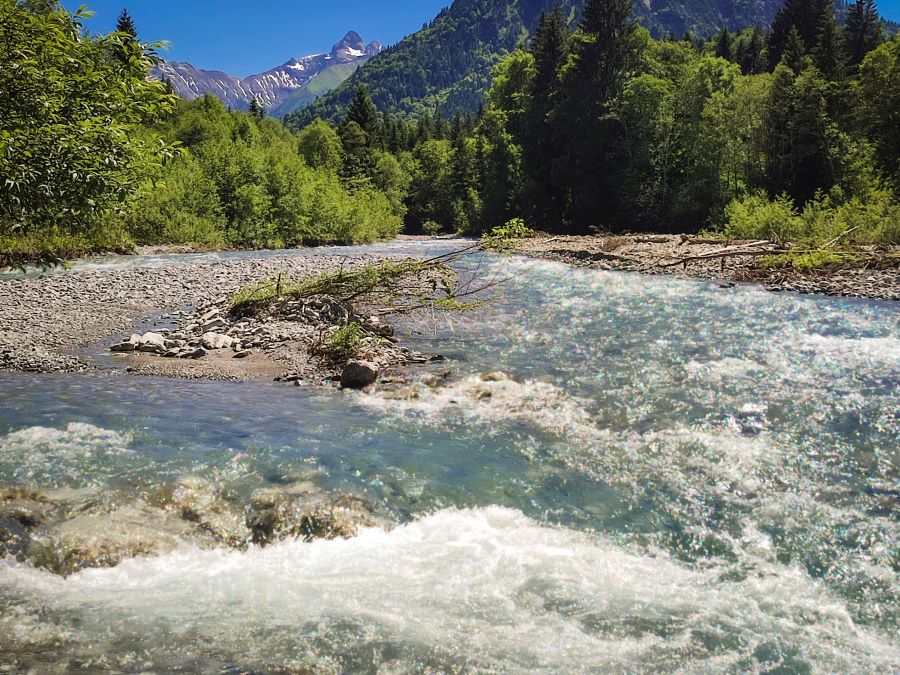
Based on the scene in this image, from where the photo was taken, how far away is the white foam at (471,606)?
3988 millimetres

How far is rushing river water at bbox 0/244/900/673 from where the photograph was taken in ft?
13.3

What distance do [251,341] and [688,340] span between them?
973cm

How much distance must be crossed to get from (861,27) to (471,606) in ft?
316

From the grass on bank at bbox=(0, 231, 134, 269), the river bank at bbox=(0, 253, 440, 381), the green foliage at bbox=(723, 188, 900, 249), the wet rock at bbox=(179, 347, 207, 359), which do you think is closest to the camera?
the river bank at bbox=(0, 253, 440, 381)

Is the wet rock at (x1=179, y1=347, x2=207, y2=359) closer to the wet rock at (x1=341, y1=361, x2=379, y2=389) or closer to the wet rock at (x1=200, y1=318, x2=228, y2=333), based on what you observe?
the wet rock at (x1=200, y1=318, x2=228, y2=333)

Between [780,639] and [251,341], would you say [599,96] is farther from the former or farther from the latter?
[780,639]

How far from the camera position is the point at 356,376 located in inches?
408

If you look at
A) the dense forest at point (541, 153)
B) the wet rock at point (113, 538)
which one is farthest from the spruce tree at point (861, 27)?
the wet rock at point (113, 538)

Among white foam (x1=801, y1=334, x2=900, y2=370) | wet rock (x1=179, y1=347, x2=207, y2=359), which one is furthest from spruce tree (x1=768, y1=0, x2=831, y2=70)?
wet rock (x1=179, y1=347, x2=207, y2=359)

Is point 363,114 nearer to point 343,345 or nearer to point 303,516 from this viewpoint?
point 343,345

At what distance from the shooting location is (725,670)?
12.7ft

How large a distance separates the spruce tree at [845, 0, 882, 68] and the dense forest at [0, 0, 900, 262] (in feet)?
1.04

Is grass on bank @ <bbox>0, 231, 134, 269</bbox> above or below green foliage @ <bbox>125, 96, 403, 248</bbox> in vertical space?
below

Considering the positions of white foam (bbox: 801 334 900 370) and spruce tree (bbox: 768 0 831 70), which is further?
spruce tree (bbox: 768 0 831 70)
